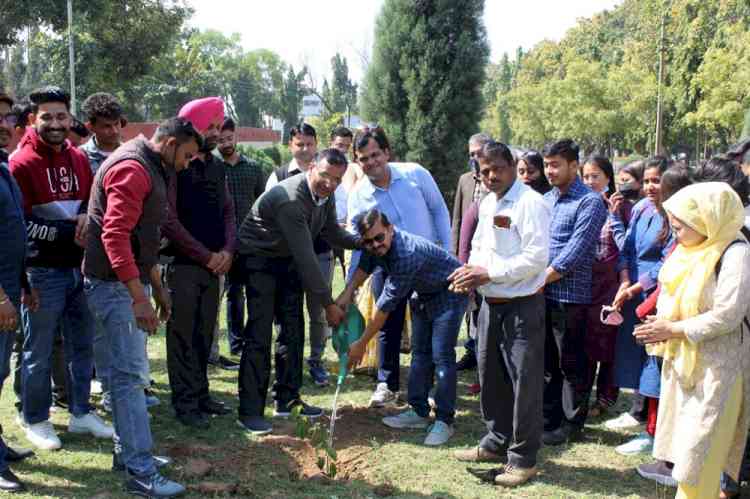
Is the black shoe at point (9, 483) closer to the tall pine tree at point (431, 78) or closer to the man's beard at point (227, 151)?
the man's beard at point (227, 151)

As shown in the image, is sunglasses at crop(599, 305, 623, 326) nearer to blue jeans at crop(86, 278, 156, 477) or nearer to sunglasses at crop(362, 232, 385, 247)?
sunglasses at crop(362, 232, 385, 247)

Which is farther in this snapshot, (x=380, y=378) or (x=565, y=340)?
(x=380, y=378)

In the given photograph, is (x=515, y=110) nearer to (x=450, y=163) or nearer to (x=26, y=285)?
(x=450, y=163)

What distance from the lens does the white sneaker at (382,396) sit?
5.64 meters

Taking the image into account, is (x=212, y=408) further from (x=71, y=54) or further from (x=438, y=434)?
(x=71, y=54)

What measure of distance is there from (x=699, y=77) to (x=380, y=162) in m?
29.6

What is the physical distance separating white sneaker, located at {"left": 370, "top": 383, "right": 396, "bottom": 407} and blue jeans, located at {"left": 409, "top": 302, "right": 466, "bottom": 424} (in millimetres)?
455

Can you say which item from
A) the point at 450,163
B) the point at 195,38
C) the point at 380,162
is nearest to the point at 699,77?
the point at 450,163

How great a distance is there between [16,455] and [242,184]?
2.91 meters

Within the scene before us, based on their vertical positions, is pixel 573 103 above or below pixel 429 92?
above

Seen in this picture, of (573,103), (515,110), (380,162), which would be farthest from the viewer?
(515,110)

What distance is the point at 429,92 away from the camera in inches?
461

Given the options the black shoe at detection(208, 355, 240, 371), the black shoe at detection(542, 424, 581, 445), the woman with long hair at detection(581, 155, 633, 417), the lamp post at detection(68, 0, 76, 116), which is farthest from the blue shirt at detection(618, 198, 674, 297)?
the lamp post at detection(68, 0, 76, 116)

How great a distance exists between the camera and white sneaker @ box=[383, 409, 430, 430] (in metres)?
5.18
